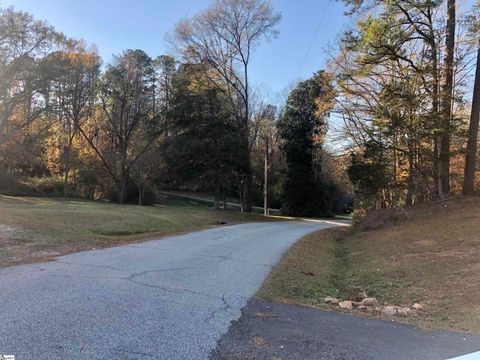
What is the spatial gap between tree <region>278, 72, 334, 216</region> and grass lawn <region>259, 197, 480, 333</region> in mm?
24717

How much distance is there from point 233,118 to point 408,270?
92.9 feet

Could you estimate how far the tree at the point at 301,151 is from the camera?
42.4 meters

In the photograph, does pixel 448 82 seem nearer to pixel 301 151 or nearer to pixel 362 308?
pixel 362 308

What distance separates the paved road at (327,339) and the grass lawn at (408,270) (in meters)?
0.82

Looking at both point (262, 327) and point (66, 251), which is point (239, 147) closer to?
point (66, 251)

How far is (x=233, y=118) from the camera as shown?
3744cm

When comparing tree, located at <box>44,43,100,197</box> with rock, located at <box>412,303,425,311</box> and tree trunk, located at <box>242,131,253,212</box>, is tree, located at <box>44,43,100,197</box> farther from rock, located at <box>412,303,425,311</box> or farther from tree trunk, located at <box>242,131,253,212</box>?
rock, located at <box>412,303,425,311</box>

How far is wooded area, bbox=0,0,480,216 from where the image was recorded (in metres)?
21.1

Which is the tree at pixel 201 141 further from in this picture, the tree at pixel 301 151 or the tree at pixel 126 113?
the tree at pixel 301 151

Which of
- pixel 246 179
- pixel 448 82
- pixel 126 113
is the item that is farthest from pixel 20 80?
pixel 448 82

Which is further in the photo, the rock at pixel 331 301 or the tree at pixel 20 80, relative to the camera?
the tree at pixel 20 80

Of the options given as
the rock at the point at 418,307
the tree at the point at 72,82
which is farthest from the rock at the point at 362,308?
the tree at the point at 72,82

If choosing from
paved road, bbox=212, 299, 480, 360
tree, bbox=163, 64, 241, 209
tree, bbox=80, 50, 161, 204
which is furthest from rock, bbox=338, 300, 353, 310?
tree, bbox=80, 50, 161, 204

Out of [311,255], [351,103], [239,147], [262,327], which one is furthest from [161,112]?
[262,327]
